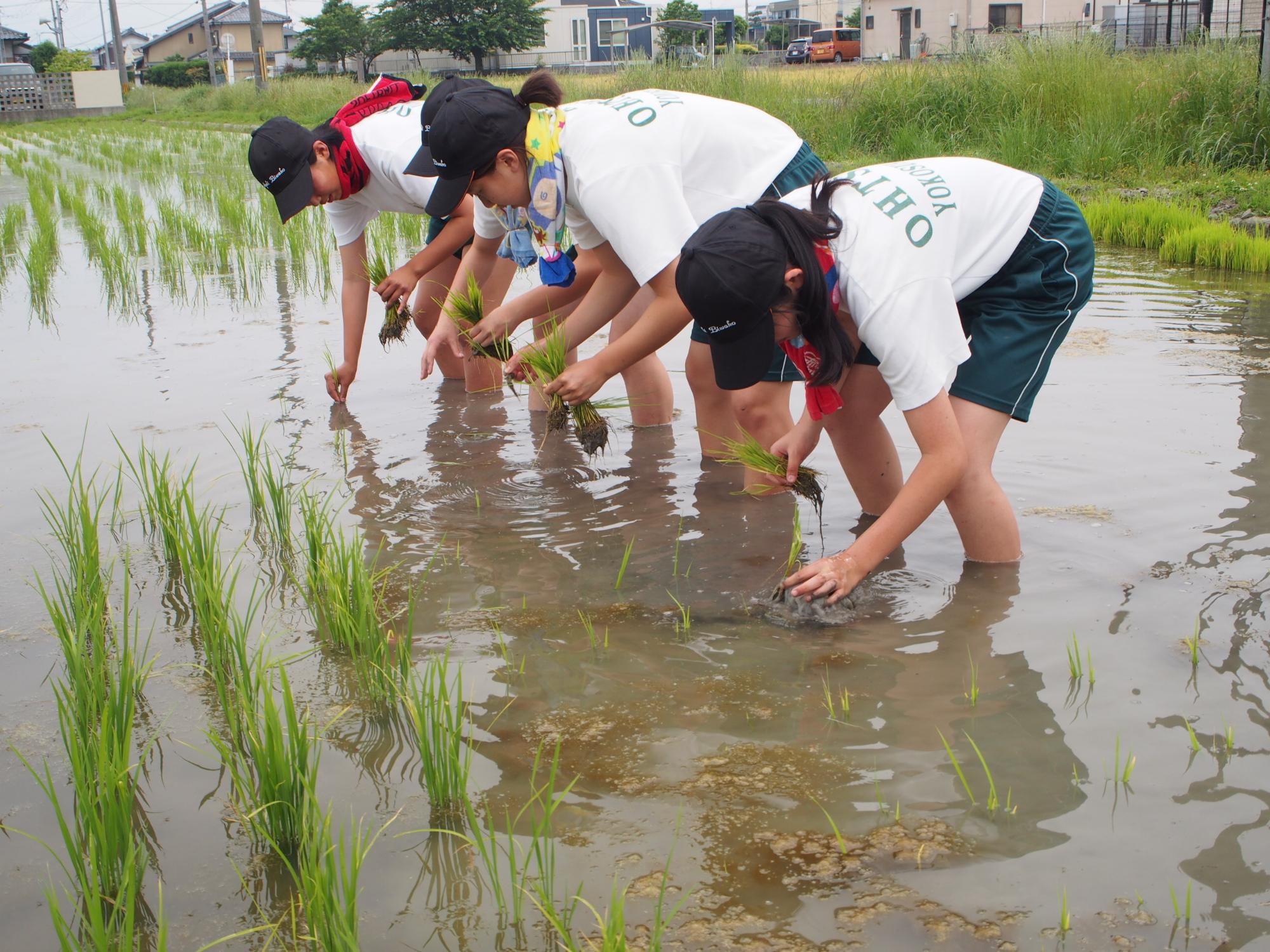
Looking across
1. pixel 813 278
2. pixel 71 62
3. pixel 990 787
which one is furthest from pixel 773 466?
pixel 71 62

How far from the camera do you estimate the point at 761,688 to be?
2.31 m

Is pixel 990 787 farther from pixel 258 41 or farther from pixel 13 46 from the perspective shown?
pixel 13 46

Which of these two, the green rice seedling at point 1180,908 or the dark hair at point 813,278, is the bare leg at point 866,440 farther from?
the green rice seedling at point 1180,908

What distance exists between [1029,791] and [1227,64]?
9.17 metres

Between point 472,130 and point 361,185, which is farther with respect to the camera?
point 361,185

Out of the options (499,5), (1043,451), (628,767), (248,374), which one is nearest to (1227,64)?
(1043,451)

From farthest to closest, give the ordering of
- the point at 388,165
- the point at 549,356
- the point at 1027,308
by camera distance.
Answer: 1. the point at 388,165
2. the point at 549,356
3. the point at 1027,308

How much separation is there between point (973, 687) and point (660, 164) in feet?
4.51

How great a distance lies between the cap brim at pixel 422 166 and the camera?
122 inches

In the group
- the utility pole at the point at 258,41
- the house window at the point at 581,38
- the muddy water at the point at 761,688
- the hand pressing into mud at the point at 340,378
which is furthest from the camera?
the house window at the point at 581,38

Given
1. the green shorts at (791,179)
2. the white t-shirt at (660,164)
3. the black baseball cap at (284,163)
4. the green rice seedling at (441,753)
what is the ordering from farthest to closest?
the black baseball cap at (284,163)
the green shorts at (791,179)
the white t-shirt at (660,164)
the green rice seedling at (441,753)

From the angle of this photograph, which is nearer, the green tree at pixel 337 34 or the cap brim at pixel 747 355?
the cap brim at pixel 747 355

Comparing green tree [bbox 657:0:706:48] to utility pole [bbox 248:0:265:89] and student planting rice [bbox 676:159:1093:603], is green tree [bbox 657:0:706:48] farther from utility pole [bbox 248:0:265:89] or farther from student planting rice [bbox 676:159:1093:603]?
student planting rice [bbox 676:159:1093:603]

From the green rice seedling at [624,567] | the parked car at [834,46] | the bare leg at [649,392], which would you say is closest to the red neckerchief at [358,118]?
the bare leg at [649,392]
